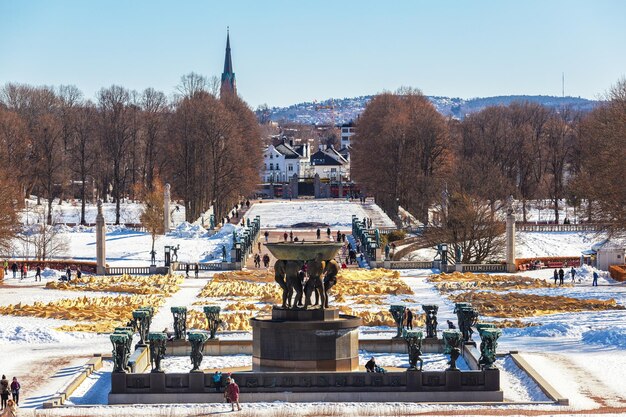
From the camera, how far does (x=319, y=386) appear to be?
3488 centimetres

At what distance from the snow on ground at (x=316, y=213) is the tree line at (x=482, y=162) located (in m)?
2.42

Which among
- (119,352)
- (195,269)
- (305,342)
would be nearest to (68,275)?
(195,269)

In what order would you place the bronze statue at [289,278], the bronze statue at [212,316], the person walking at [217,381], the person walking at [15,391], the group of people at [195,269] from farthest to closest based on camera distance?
1. the group of people at [195,269]
2. the bronze statue at [212,316]
3. the bronze statue at [289,278]
4. the person walking at [217,381]
5. the person walking at [15,391]

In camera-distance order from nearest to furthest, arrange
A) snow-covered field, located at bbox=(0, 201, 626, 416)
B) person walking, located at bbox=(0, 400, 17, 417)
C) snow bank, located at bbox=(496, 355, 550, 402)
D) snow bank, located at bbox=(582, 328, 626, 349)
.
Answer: person walking, located at bbox=(0, 400, 17, 417) → snow-covered field, located at bbox=(0, 201, 626, 416) → snow bank, located at bbox=(496, 355, 550, 402) → snow bank, located at bbox=(582, 328, 626, 349)

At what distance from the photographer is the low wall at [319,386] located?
34.4 meters

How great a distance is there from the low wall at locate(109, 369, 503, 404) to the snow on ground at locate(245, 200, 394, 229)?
7285 centimetres

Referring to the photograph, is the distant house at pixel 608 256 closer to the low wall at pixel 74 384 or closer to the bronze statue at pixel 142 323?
the bronze statue at pixel 142 323

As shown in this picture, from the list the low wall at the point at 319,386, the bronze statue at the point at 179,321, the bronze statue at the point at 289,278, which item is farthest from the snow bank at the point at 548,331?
the bronze statue at the point at 289,278

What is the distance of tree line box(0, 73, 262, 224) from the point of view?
114 metres

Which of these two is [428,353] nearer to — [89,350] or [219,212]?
[89,350]

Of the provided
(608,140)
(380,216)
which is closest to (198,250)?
(608,140)

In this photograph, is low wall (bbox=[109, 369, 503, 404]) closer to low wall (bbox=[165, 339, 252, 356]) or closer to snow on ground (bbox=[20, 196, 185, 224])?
low wall (bbox=[165, 339, 252, 356])

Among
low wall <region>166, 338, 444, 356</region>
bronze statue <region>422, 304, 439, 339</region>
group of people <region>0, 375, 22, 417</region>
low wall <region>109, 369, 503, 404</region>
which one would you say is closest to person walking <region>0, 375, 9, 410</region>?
group of people <region>0, 375, 22, 417</region>

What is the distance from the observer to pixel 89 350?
43.7 meters
